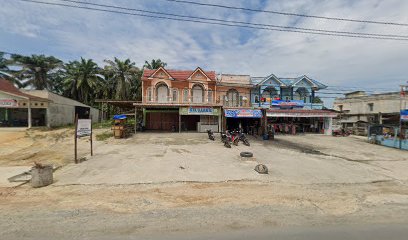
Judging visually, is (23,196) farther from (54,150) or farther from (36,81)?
(36,81)

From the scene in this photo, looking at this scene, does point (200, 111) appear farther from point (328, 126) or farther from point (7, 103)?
point (7, 103)

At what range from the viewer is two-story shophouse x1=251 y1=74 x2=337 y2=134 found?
1089 inches

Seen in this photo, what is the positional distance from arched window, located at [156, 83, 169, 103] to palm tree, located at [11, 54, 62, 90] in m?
21.8

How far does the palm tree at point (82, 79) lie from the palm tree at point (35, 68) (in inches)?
104

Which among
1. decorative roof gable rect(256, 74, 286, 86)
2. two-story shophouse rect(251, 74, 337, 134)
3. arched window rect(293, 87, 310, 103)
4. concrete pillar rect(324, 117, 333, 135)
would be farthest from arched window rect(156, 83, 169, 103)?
concrete pillar rect(324, 117, 333, 135)

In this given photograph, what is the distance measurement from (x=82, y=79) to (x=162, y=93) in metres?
17.4

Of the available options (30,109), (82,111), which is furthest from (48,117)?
(82,111)

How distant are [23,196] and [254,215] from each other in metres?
6.87

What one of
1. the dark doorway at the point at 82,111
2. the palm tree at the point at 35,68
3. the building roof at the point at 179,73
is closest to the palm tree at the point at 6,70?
the palm tree at the point at 35,68

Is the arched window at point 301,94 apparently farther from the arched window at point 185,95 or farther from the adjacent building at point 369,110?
the arched window at point 185,95

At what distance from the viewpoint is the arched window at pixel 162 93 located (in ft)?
88.4

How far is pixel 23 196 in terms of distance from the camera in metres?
6.62

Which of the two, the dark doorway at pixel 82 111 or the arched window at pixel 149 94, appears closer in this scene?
the arched window at pixel 149 94

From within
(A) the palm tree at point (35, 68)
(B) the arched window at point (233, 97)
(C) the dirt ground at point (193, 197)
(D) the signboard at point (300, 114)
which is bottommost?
(C) the dirt ground at point (193, 197)
